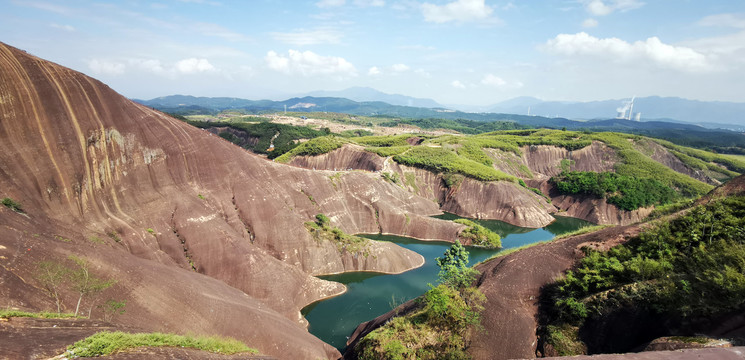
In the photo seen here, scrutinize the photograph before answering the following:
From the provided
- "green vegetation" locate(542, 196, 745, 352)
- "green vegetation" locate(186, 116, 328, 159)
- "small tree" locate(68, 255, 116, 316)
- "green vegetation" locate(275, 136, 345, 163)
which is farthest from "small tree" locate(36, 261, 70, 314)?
"green vegetation" locate(186, 116, 328, 159)

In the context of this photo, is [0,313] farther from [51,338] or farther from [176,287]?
[176,287]

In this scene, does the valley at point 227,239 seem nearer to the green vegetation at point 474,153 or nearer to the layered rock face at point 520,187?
the layered rock face at point 520,187

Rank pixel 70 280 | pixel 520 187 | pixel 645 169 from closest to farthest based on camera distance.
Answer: pixel 70 280, pixel 520 187, pixel 645 169

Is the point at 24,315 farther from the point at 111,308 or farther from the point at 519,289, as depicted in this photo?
the point at 519,289

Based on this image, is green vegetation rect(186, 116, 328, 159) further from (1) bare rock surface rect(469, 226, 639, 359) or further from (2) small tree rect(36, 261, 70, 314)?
(1) bare rock surface rect(469, 226, 639, 359)

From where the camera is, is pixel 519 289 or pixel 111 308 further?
pixel 519 289

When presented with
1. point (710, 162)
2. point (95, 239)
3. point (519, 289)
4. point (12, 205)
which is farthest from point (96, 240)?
point (710, 162)

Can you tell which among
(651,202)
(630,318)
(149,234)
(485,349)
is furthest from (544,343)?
(651,202)
